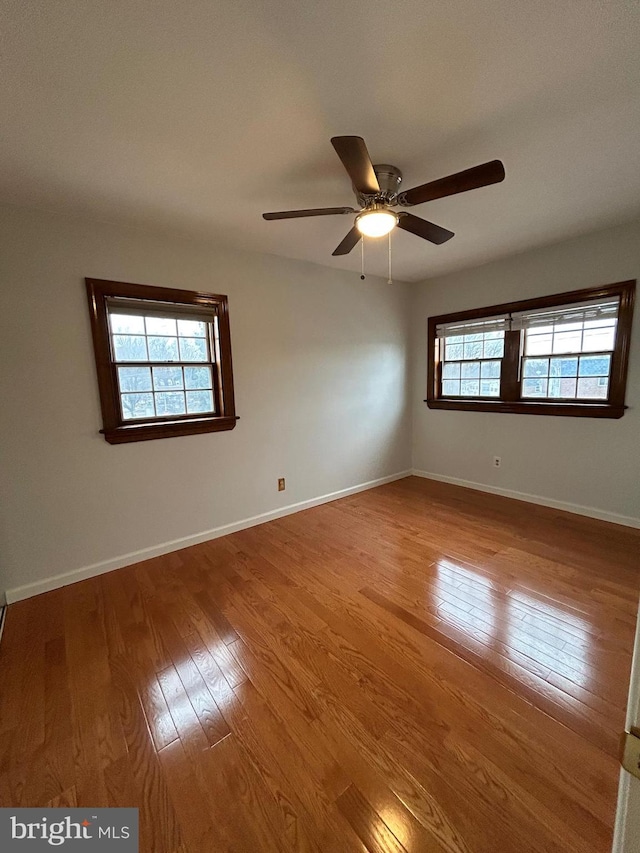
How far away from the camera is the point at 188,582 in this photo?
2.39 meters

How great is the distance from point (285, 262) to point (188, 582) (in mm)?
2891

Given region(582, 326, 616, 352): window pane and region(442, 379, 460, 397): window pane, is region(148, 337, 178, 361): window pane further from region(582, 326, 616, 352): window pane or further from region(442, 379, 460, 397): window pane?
region(582, 326, 616, 352): window pane

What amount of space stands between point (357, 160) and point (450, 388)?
130 inches

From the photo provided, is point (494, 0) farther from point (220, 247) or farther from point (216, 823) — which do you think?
point (216, 823)

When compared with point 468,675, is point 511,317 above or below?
above

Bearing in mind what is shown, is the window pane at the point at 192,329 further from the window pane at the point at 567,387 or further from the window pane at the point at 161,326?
the window pane at the point at 567,387

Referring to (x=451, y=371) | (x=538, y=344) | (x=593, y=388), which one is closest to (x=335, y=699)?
(x=593, y=388)

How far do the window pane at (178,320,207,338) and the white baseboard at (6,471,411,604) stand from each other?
171 centimetres

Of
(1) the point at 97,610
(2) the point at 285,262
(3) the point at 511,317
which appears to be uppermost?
(2) the point at 285,262

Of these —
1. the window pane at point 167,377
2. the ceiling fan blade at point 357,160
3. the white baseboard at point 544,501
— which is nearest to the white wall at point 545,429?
the white baseboard at point 544,501

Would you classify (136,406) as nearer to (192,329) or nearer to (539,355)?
(192,329)

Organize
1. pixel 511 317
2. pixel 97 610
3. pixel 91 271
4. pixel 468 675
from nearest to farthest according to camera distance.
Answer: pixel 468 675 < pixel 97 610 < pixel 91 271 < pixel 511 317

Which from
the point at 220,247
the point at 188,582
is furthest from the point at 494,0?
the point at 188,582

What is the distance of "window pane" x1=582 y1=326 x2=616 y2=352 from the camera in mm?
2996
